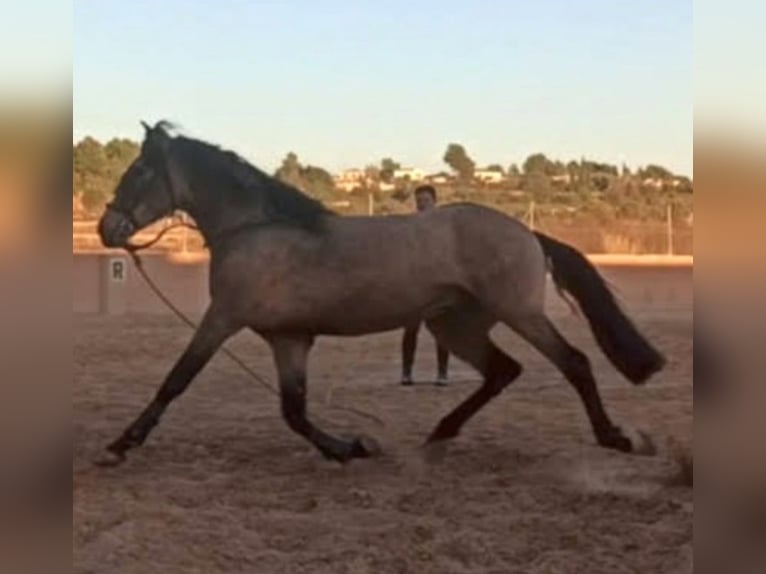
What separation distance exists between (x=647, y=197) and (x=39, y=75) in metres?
17.9

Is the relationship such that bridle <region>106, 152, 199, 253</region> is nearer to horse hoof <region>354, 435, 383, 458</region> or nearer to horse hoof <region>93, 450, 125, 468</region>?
horse hoof <region>93, 450, 125, 468</region>

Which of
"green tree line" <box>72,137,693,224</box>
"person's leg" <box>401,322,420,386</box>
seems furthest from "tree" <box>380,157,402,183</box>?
"person's leg" <box>401,322,420,386</box>

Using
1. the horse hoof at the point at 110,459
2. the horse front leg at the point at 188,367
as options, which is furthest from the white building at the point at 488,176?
the horse hoof at the point at 110,459

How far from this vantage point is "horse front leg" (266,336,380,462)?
4.88m

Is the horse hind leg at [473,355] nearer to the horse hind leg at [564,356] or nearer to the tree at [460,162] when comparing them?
the horse hind leg at [564,356]

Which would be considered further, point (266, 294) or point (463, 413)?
point (463, 413)

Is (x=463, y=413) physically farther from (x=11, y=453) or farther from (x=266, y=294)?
(x=11, y=453)

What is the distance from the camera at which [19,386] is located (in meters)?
1.51

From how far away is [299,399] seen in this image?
16.2ft

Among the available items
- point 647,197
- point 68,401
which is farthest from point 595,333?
point 647,197

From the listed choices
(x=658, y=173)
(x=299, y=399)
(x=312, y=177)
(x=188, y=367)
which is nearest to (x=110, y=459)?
(x=188, y=367)

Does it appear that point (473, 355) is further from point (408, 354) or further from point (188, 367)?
point (408, 354)

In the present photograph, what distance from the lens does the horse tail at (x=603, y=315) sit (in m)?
5.12

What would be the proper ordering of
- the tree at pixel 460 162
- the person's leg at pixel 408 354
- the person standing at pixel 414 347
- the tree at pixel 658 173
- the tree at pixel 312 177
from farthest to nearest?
the tree at pixel 460 162
the tree at pixel 312 177
the person's leg at pixel 408 354
the person standing at pixel 414 347
the tree at pixel 658 173
